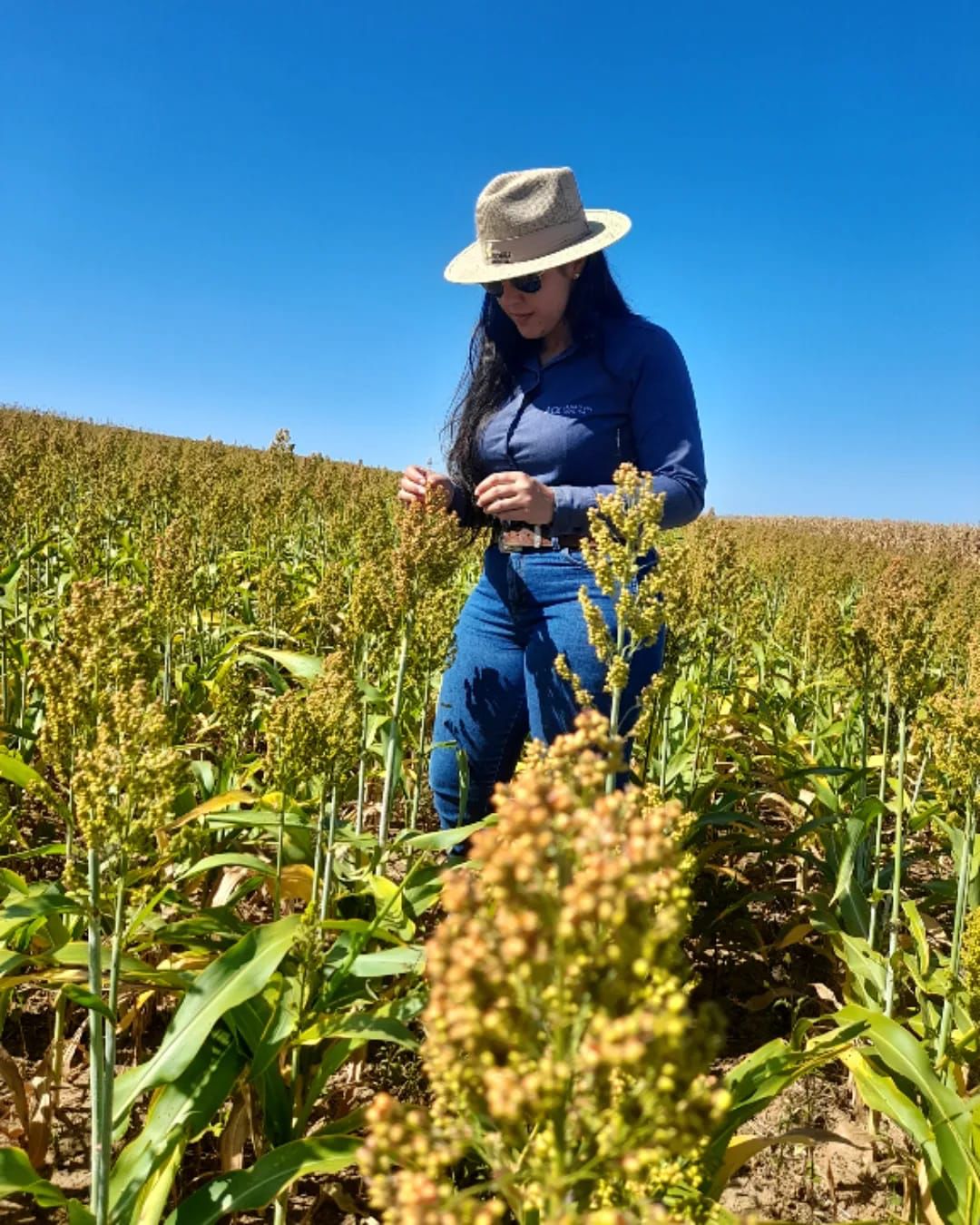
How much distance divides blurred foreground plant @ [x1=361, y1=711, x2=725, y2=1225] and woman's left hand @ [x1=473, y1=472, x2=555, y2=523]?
6.48 feet

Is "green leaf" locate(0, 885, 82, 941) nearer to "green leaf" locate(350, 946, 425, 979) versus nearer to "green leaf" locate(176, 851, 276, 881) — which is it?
"green leaf" locate(176, 851, 276, 881)

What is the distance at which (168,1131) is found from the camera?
194 centimetres

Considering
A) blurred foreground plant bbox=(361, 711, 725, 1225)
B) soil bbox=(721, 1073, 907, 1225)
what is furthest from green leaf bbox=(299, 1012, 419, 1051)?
Answer: blurred foreground plant bbox=(361, 711, 725, 1225)

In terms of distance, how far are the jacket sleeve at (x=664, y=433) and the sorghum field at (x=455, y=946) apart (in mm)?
351

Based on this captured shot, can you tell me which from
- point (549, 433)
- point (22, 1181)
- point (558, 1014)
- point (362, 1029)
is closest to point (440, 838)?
point (362, 1029)

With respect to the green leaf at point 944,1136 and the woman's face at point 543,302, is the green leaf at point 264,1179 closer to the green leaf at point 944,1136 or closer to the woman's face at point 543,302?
the green leaf at point 944,1136

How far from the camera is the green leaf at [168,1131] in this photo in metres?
1.84

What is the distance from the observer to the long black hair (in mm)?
3291

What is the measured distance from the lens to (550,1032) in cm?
82

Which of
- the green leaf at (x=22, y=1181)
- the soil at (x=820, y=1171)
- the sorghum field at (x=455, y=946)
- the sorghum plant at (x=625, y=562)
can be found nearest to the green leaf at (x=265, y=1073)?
the sorghum field at (x=455, y=946)

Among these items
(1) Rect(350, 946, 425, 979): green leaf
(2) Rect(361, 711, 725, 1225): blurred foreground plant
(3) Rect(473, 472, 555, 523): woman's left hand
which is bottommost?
(1) Rect(350, 946, 425, 979): green leaf

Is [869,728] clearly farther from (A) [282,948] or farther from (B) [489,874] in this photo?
(B) [489,874]

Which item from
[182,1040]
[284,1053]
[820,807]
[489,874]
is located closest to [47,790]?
[182,1040]

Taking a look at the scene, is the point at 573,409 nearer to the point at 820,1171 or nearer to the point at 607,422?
A: the point at 607,422
